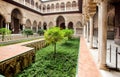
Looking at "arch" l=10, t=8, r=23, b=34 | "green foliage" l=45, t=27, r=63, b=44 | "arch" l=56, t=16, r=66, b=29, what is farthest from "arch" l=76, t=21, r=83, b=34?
"green foliage" l=45, t=27, r=63, b=44

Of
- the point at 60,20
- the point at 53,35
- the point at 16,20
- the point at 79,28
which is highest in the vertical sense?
the point at 60,20

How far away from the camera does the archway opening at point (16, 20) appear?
23961mm

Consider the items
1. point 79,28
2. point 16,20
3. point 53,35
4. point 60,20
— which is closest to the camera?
point 53,35

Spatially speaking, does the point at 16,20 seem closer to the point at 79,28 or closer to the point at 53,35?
the point at 79,28

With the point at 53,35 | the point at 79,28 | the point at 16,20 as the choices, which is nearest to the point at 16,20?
the point at 16,20

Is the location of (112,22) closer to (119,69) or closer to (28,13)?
(119,69)

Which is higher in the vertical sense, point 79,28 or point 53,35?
point 79,28

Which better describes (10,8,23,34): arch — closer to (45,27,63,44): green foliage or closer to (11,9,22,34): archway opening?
(11,9,22,34): archway opening

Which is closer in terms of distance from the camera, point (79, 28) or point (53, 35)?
point (53, 35)

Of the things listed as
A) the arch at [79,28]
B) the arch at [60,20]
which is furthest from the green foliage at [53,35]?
the arch at [60,20]

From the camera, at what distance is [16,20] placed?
82.9 feet

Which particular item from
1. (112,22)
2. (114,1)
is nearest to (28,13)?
(112,22)

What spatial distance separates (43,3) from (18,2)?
13342 millimetres

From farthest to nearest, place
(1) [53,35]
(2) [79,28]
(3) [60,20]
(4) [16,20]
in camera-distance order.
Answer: (3) [60,20] < (2) [79,28] < (4) [16,20] < (1) [53,35]
